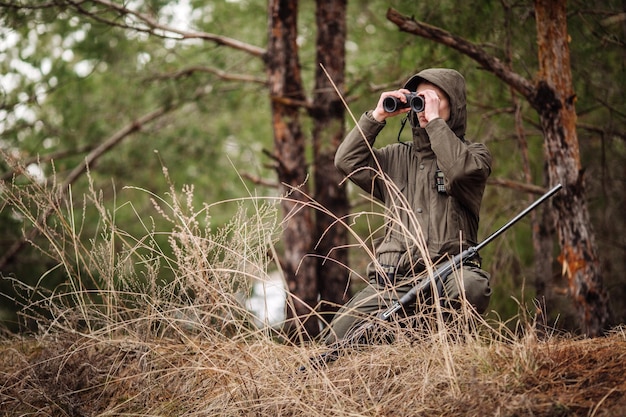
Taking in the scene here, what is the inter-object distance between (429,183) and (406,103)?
42cm

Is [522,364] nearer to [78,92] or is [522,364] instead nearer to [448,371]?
[448,371]

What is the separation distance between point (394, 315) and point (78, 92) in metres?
8.09

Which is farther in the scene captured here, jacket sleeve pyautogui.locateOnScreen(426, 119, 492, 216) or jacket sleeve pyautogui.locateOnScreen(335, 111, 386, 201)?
jacket sleeve pyautogui.locateOnScreen(335, 111, 386, 201)

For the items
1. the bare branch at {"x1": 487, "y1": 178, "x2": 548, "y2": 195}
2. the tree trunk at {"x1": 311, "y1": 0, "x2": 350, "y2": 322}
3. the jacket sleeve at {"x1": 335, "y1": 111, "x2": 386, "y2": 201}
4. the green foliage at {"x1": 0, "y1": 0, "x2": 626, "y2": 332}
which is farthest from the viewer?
the tree trunk at {"x1": 311, "y1": 0, "x2": 350, "y2": 322}

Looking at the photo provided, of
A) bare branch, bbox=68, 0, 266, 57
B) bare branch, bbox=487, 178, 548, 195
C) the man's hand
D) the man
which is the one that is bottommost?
bare branch, bbox=487, 178, 548, 195

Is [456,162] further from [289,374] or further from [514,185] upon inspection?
[514,185]

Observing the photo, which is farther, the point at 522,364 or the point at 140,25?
the point at 140,25

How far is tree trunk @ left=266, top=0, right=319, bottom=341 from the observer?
6.31 m

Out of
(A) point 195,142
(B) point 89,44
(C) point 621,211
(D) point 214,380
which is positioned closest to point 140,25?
(B) point 89,44

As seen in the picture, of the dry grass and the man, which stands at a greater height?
the man

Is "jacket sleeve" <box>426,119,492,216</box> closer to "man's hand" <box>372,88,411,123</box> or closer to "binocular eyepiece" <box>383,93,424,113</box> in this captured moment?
"binocular eyepiece" <box>383,93,424,113</box>

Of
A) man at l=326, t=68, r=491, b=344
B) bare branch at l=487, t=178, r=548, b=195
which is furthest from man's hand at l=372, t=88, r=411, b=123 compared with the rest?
bare branch at l=487, t=178, r=548, b=195

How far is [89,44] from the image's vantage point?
8.07m

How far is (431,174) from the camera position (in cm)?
329
